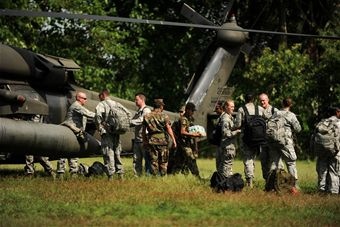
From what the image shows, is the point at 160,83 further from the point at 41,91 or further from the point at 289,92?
the point at 41,91

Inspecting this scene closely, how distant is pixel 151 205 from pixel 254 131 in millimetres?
3774

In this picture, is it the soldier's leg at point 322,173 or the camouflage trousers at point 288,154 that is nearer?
the camouflage trousers at point 288,154

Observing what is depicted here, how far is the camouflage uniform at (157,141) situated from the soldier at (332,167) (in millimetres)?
2968

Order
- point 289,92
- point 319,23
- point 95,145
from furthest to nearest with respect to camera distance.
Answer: point 319,23
point 289,92
point 95,145

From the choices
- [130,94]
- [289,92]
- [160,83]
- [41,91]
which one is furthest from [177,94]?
[41,91]

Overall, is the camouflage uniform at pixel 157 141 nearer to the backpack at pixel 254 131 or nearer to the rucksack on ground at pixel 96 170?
the rucksack on ground at pixel 96 170

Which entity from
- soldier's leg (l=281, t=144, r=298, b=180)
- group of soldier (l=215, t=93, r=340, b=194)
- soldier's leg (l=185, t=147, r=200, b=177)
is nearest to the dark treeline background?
soldier's leg (l=185, t=147, r=200, b=177)

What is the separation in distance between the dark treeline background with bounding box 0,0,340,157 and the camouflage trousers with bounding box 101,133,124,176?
12.8m

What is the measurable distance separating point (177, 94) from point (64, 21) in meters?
8.12

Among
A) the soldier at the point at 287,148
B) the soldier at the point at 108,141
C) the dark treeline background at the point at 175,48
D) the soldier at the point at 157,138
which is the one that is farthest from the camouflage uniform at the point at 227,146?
the dark treeline background at the point at 175,48

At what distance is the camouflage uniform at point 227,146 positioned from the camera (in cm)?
1323

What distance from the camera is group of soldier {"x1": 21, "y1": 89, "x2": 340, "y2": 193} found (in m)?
12.9

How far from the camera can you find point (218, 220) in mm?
8828

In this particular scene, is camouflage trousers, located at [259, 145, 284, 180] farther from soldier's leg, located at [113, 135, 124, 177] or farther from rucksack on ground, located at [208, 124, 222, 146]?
soldier's leg, located at [113, 135, 124, 177]
